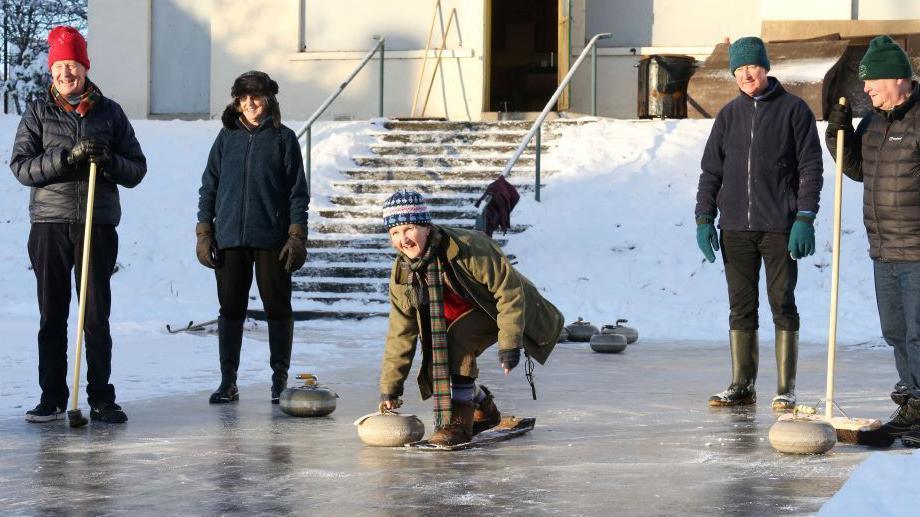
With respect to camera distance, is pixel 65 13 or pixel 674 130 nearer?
pixel 674 130

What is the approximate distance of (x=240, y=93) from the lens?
836 cm

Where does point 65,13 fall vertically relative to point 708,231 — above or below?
above

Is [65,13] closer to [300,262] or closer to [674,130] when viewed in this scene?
[674,130]

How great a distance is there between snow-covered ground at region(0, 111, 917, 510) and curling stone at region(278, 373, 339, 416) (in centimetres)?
243

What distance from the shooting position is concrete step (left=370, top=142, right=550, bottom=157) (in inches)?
710

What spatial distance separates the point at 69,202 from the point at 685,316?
7.38 meters

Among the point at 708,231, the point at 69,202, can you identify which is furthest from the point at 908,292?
the point at 69,202

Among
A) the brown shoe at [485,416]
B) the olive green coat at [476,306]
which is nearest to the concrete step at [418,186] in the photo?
the brown shoe at [485,416]

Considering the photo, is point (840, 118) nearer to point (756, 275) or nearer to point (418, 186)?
point (756, 275)

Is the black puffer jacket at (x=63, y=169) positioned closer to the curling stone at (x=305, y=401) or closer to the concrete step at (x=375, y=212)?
the curling stone at (x=305, y=401)

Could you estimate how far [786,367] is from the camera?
8180 mm

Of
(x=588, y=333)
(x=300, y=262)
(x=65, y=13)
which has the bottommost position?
(x=588, y=333)

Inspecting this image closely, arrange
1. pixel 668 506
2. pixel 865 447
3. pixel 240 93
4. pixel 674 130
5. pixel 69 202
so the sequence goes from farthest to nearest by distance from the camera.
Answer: pixel 674 130
pixel 240 93
pixel 69 202
pixel 865 447
pixel 668 506

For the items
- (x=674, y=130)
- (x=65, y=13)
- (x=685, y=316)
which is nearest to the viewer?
(x=685, y=316)
